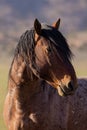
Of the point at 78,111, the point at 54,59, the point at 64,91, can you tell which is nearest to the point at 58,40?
the point at 54,59

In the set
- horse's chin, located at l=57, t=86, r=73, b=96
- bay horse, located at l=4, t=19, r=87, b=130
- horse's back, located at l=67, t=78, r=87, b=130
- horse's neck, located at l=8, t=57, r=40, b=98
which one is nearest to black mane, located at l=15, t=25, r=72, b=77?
bay horse, located at l=4, t=19, r=87, b=130

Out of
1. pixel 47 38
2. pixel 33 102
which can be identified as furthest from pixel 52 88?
pixel 47 38

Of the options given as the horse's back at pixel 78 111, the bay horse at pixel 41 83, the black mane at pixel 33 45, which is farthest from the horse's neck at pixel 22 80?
the horse's back at pixel 78 111

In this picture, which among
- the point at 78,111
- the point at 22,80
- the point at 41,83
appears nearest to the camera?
the point at 22,80

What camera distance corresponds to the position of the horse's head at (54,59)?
21.6ft

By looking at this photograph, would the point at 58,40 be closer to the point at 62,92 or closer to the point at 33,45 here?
the point at 33,45

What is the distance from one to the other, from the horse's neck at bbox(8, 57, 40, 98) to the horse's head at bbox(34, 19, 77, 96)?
227 millimetres

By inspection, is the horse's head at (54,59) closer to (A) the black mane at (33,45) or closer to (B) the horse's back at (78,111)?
(A) the black mane at (33,45)

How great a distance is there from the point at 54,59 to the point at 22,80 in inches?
22.1

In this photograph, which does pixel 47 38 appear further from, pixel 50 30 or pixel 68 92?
pixel 68 92

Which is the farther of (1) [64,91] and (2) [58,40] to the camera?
(2) [58,40]

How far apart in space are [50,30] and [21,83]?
0.78 metres

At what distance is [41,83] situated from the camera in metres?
7.14

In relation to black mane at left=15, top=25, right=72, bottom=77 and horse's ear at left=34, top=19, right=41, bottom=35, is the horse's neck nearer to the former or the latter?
black mane at left=15, top=25, right=72, bottom=77
